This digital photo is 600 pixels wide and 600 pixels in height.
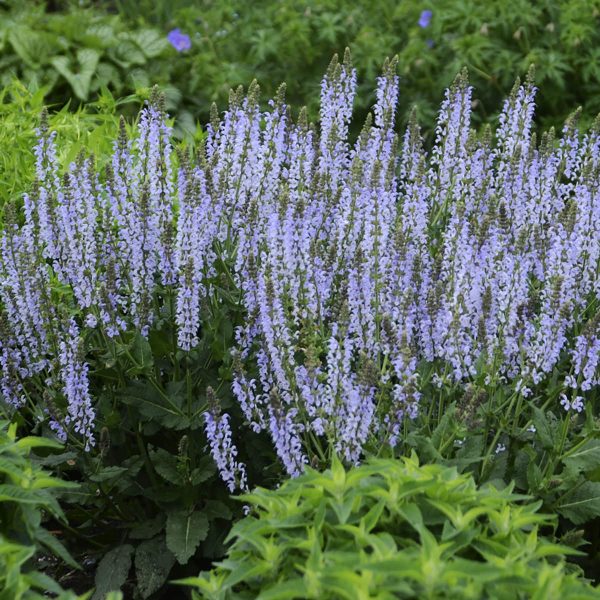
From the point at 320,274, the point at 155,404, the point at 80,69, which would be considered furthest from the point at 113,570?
the point at 80,69

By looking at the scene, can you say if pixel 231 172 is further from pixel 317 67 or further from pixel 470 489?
pixel 317 67

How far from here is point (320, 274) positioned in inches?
157

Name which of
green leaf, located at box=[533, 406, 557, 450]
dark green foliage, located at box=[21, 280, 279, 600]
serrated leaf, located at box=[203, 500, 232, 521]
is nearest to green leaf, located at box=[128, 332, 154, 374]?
dark green foliage, located at box=[21, 280, 279, 600]

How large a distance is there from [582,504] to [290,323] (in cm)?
129

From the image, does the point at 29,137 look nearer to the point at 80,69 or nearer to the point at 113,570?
the point at 113,570

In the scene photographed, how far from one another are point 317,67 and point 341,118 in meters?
4.61

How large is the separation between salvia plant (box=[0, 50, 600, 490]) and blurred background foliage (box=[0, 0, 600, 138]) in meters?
2.94

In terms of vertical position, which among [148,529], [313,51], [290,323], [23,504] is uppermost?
[313,51]

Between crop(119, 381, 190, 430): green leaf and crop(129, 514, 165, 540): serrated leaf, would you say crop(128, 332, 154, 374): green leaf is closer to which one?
crop(119, 381, 190, 430): green leaf

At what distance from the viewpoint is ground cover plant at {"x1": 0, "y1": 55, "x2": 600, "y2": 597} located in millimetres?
3750

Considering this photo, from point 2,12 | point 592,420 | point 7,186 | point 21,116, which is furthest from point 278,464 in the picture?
point 2,12

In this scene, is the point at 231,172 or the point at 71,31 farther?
the point at 71,31

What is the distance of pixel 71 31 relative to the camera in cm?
1005

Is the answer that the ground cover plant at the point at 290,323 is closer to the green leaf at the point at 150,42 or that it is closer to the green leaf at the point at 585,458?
the green leaf at the point at 585,458
